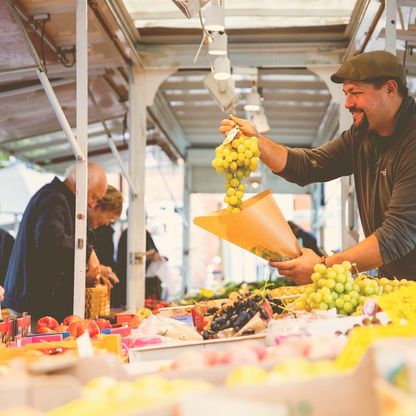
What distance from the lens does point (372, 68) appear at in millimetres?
2994

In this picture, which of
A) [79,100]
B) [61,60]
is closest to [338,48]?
[61,60]

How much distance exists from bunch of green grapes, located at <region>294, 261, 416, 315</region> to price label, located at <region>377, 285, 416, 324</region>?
19 cm

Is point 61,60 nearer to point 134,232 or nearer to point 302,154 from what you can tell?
point 134,232

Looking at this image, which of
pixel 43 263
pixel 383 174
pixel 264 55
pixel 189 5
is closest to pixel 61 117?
pixel 189 5

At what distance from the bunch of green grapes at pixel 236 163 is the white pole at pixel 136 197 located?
321 centimetres

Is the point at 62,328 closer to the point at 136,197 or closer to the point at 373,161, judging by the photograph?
the point at 373,161

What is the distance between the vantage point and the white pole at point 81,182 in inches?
151

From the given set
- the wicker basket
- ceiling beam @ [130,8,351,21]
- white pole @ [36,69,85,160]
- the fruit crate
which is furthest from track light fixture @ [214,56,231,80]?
the fruit crate

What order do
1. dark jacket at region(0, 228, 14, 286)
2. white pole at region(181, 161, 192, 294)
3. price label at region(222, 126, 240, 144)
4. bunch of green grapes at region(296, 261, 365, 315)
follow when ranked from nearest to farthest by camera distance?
1. bunch of green grapes at region(296, 261, 365, 315)
2. price label at region(222, 126, 240, 144)
3. dark jacket at region(0, 228, 14, 286)
4. white pole at region(181, 161, 192, 294)

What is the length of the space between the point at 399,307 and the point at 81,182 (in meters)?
2.34

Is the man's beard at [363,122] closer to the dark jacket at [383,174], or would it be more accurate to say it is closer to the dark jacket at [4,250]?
the dark jacket at [383,174]

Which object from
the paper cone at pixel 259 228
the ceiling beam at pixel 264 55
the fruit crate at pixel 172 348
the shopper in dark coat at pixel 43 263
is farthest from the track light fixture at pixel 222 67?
the fruit crate at pixel 172 348

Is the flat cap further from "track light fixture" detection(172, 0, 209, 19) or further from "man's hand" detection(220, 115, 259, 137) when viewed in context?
"track light fixture" detection(172, 0, 209, 19)

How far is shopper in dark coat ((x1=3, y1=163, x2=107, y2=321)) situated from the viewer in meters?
4.50
